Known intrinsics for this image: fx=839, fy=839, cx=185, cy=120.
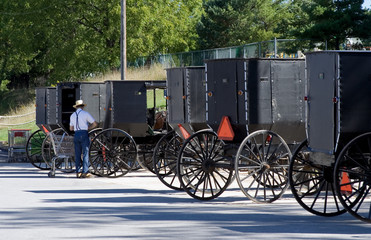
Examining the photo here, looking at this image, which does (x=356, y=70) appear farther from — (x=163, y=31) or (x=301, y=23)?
(x=301, y=23)

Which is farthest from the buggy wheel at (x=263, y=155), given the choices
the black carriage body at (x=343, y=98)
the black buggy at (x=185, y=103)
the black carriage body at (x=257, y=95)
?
the black buggy at (x=185, y=103)

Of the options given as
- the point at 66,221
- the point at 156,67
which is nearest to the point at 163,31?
the point at 156,67

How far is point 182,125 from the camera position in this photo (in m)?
17.4

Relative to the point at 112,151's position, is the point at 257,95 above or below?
above

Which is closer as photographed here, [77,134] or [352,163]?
[352,163]

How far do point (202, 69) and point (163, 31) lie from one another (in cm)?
3537

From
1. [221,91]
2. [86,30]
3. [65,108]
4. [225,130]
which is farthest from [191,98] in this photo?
[86,30]

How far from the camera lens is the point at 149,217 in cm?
1204

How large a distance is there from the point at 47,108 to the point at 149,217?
47.3ft

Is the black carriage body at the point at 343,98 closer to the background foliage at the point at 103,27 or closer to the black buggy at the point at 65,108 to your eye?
the black buggy at the point at 65,108

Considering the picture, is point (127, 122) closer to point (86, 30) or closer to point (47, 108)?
point (47, 108)

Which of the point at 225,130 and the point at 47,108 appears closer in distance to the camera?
the point at 225,130

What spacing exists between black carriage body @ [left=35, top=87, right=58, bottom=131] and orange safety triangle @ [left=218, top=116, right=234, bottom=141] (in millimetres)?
11472

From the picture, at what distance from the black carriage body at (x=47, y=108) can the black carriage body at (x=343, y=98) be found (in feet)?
48.4
